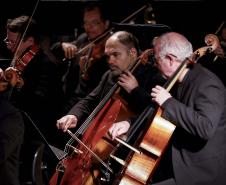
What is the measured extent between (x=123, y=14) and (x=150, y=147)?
9.33ft

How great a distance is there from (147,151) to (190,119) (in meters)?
0.34

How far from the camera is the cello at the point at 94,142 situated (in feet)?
9.55

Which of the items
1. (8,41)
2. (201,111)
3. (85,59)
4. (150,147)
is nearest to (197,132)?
(201,111)

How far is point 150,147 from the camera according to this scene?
247cm

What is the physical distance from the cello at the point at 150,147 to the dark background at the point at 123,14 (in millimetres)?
1804

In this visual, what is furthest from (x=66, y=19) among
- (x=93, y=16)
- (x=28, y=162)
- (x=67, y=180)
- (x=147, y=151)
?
(x=147, y=151)

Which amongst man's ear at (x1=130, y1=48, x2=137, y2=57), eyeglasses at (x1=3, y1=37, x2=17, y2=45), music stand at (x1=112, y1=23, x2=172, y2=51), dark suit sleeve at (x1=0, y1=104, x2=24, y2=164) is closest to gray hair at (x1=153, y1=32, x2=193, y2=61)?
man's ear at (x1=130, y1=48, x2=137, y2=57)

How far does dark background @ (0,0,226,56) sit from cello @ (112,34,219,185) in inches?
71.0

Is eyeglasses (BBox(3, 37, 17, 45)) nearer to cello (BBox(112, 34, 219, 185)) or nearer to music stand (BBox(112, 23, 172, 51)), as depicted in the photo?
music stand (BBox(112, 23, 172, 51))

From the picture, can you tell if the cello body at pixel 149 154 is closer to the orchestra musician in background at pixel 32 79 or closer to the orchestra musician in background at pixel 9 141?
the orchestra musician in background at pixel 9 141

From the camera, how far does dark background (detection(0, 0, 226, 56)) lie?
4.29 m

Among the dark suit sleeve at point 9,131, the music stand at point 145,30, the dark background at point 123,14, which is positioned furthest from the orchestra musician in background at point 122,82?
the dark background at point 123,14

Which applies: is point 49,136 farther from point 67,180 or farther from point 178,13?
point 178,13

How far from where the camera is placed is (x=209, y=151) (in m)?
2.49
